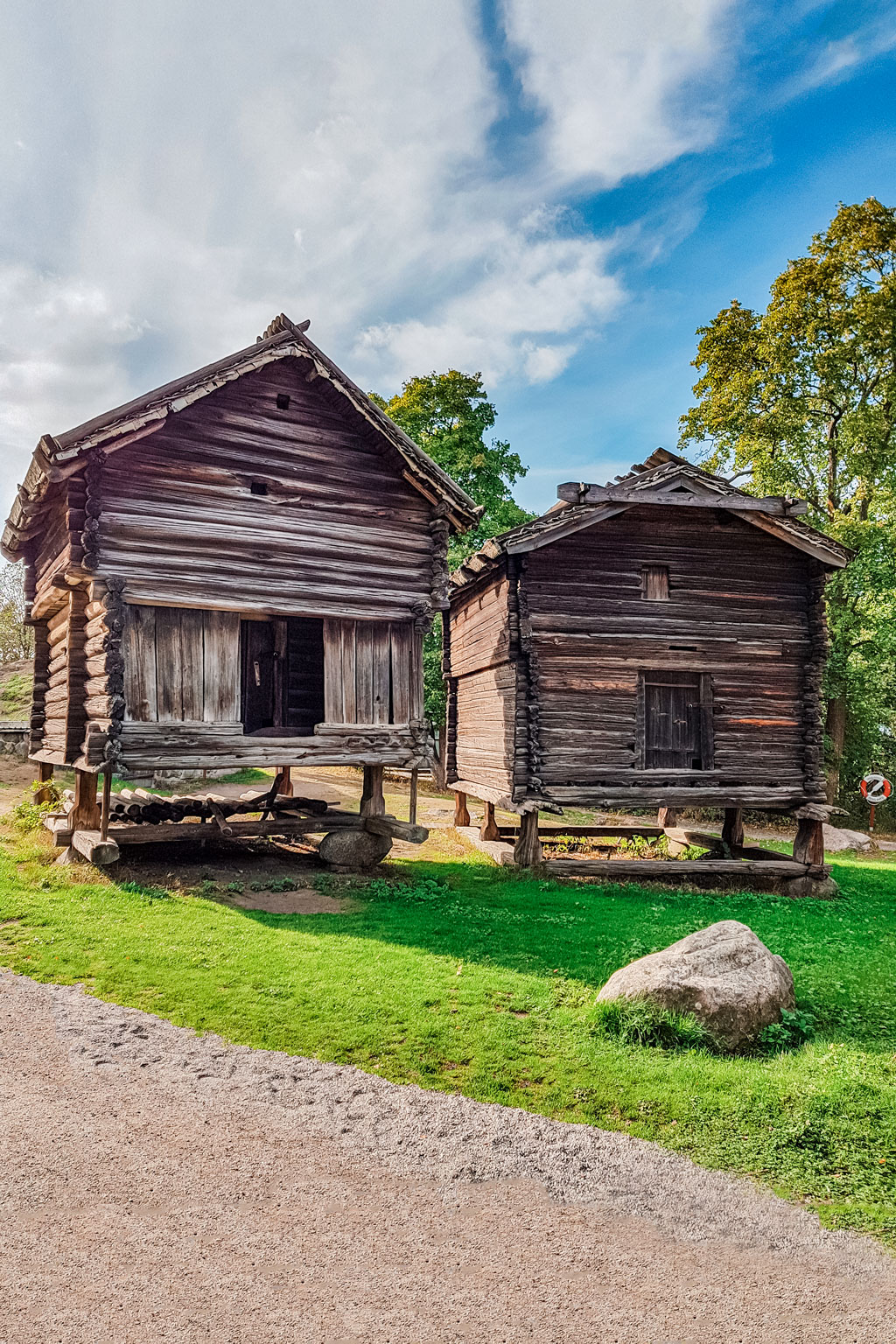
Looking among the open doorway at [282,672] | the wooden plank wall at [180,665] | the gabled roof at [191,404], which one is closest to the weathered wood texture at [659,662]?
the gabled roof at [191,404]

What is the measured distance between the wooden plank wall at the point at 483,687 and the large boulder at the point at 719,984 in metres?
6.95

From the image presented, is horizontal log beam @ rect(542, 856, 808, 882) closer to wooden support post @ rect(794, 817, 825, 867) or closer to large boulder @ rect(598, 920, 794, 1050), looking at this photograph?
wooden support post @ rect(794, 817, 825, 867)

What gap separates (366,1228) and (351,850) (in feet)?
31.4

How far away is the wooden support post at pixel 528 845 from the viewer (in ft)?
48.9

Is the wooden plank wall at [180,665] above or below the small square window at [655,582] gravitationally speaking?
below

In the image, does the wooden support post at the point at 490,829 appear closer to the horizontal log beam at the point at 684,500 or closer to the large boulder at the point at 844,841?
the horizontal log beam at the point at 684,500

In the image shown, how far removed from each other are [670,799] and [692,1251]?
35.9 feet

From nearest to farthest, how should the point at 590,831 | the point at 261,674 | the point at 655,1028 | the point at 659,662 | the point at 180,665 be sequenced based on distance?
the point at 655,1028 → the point at 180,665 → the point at 659,662 → the point at 261,674 → the point at 590,831

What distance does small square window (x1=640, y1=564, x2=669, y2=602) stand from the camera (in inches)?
614

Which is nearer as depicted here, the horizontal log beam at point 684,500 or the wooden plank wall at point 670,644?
the horizontal log beam at point 684,500

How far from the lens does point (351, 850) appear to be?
46.2 ft

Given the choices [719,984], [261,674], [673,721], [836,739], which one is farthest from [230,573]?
[836,739]

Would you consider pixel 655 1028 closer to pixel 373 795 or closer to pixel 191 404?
pixel 373 795

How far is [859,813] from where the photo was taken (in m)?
28.4
